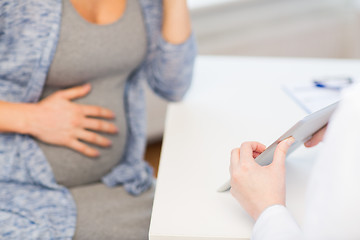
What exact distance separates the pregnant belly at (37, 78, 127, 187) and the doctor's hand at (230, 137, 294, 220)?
42cm

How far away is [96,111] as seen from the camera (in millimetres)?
1000

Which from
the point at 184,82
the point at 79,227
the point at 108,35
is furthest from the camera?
the point at 184,82

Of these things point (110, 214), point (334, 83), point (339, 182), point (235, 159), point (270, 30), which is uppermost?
point (339, 182)

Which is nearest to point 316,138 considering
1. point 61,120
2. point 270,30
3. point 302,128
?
point 302,128

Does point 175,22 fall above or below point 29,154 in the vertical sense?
above

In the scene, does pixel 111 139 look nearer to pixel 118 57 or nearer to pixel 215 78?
pixel 118 57

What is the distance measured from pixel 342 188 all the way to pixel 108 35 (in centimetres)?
66

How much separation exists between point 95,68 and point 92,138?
0.49 feet

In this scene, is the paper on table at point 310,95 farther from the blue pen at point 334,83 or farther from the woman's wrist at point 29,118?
the woman's wrist at point 29,118

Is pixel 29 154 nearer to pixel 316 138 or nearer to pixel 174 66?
pixel 174 66

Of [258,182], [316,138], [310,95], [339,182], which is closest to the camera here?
[339,182]

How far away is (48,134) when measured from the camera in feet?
3.13

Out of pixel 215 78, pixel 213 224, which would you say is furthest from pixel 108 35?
pixel 213 224

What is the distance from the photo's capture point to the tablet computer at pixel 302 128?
0.68 meters
